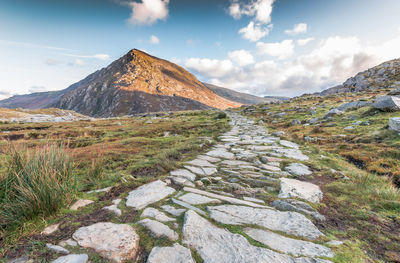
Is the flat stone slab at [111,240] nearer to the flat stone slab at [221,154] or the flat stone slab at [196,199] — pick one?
the flat stone slab at [196,199]

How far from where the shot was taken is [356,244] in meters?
2.07

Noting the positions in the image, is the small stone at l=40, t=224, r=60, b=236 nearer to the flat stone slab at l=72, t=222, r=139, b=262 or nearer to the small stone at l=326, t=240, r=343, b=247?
the flat stone slab at l=72, t=222, r=139, b=262

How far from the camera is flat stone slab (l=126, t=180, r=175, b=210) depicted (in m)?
2.92

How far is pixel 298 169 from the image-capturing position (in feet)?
15.8

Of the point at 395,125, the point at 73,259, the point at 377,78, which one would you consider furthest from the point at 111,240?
the point at 377,78

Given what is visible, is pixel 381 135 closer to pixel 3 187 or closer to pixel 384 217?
pixel 384 217

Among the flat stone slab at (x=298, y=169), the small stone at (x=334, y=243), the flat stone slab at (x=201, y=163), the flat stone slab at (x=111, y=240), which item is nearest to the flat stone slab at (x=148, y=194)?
the flat stone slab at (x=111, y=240)

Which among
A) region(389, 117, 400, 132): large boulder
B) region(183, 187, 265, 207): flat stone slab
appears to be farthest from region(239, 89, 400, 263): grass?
region(183, 187, 265, 207): flat stone slab

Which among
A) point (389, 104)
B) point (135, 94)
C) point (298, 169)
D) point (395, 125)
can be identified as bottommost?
point (298, 169)

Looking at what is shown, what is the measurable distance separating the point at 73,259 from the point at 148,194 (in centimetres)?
160

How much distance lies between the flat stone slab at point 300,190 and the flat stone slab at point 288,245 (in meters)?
1.27

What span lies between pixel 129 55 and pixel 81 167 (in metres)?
192

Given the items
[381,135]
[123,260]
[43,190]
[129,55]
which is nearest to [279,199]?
[123,260]

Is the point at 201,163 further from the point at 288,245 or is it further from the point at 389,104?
the point at 389,104
